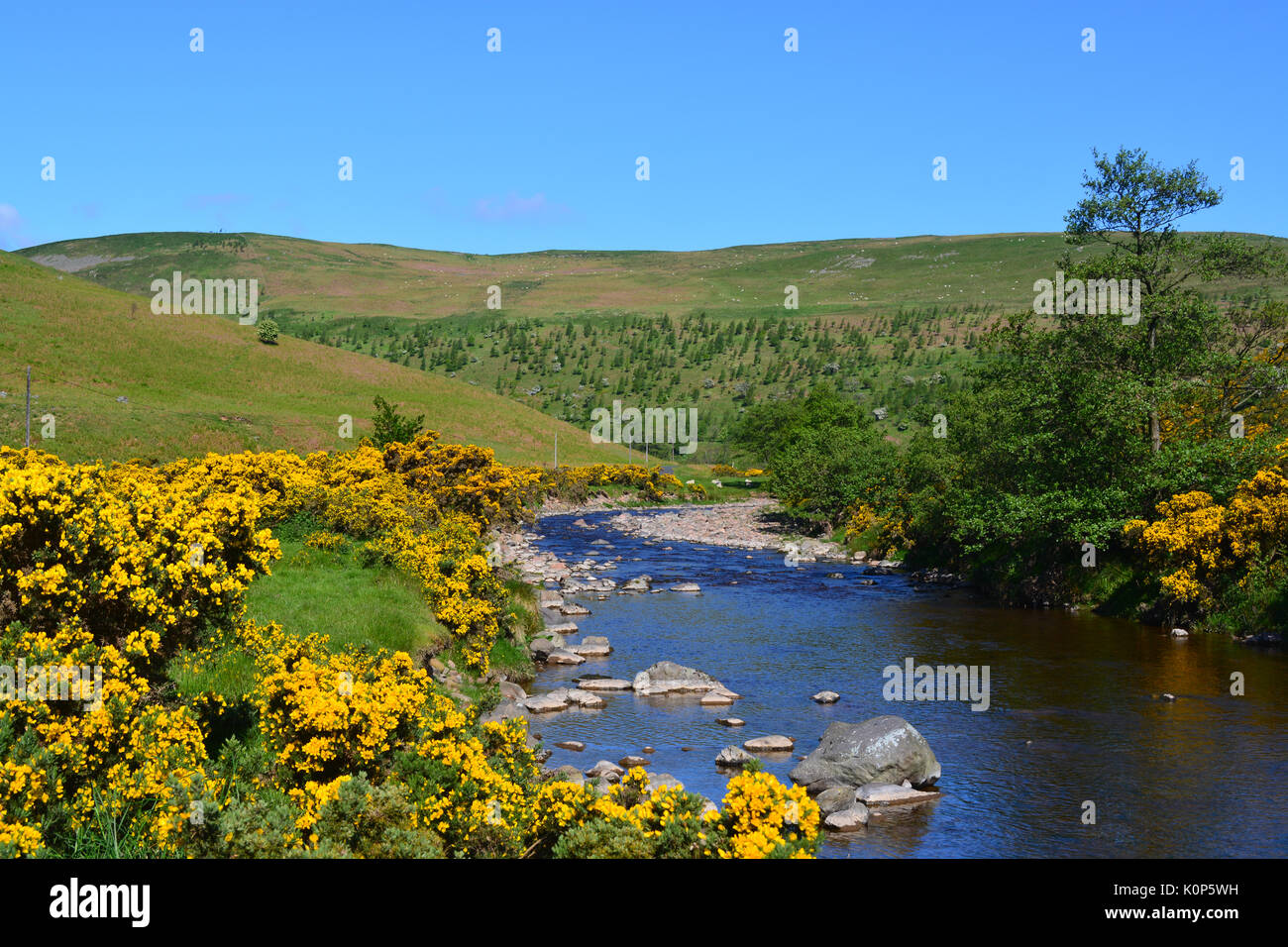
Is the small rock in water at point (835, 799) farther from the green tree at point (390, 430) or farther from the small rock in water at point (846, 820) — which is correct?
the green tree at point (390, 430)

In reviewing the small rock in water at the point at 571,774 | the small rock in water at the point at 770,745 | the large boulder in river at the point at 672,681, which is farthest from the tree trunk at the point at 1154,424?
the small rock in water at the point at 571,774

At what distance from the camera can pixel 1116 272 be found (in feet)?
135

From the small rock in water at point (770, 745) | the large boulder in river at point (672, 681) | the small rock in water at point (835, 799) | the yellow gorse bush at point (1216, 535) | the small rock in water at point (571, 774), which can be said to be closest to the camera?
the small rock in water at point (571, 774)

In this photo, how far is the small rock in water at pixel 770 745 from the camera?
22906 millimetres

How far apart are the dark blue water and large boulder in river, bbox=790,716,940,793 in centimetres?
72

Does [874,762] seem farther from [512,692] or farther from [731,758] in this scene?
[512,692]

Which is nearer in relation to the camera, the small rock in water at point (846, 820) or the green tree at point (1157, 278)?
the small rock in water at point (846, 820)

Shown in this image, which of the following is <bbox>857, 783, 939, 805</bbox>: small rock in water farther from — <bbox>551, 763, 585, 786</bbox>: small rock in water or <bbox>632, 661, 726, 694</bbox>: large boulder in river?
<bbox>632, 661, 726, 694</bbox>: large boulder in river

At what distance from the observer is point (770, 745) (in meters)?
23.0

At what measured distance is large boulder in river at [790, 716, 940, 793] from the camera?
20531 mm

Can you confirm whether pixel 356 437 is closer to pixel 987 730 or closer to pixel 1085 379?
pixel 1085 379

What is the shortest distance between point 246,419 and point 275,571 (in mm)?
88481

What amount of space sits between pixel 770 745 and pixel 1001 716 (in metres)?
7.01

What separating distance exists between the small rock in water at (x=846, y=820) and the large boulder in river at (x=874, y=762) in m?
1.44
